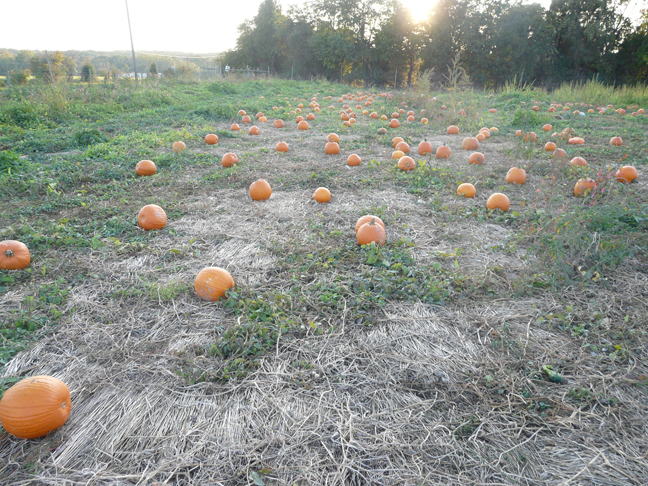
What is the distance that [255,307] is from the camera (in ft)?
9.29

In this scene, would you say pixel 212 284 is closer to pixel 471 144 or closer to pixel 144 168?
pixel 144 168

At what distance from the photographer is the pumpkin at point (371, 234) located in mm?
3664

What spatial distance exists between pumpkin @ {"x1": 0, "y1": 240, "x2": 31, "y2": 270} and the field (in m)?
0.12

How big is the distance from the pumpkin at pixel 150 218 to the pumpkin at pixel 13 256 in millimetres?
1128

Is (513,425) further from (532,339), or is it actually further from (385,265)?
(385,265)

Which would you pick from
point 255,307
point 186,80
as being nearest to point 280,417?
point 255,307

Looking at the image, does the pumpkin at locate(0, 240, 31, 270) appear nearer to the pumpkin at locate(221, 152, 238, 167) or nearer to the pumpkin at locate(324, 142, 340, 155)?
the pumpkin at locate(221, 152, 238, 167)

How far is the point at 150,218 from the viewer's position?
412 cm

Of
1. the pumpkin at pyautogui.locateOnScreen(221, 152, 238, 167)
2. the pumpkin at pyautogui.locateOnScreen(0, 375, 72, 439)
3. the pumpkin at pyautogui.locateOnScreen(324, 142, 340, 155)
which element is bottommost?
the pumpkin at pyautogui.locateOnScreen(0, 375, 72, 439)

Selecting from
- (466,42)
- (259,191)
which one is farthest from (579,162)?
(466,42)

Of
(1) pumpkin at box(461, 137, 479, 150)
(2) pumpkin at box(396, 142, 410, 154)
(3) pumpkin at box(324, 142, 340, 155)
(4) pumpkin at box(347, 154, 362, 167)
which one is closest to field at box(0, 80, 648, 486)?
(4) pumpkin at box(347, 154, 362, 167)

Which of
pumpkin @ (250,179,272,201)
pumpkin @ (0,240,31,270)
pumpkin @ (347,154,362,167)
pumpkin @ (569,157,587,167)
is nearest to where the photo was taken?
pumpkin @ (0,240,31,270)

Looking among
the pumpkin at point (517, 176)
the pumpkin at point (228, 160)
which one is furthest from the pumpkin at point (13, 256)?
the pumpkin at point (517, 176)

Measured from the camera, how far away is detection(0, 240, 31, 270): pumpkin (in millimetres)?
3264
